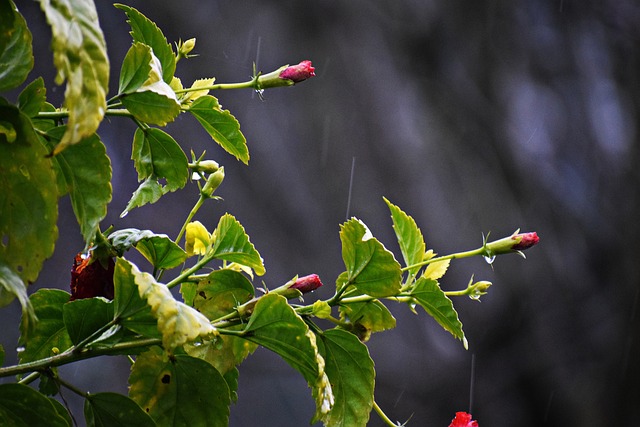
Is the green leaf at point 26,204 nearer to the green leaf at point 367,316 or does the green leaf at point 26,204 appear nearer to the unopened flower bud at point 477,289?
the green leaf at point 367,316

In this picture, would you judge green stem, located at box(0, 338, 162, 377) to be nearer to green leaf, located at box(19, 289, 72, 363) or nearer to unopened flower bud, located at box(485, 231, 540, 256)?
green leaf, located at box(19, 289, 72, 363)

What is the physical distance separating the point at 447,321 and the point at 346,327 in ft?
0.13

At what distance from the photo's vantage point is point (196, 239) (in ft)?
1.10

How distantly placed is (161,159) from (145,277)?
0.10 m

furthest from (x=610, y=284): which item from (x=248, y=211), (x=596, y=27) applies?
(x=248, y=211)

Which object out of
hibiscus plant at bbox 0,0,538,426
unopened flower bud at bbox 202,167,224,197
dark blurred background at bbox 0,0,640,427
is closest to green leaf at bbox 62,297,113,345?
hibiscus plant at bbox 0,0,538,426

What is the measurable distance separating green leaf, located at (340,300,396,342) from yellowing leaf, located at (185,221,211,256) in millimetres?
77

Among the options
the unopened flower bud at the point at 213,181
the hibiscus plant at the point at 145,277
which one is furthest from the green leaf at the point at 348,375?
the unopened flower bud at the point at 213,181

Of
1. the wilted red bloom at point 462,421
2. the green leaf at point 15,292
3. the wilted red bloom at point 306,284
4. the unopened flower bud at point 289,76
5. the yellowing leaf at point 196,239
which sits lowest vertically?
the wilted red bloom at point 462,421

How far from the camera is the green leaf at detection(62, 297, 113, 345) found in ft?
0.80

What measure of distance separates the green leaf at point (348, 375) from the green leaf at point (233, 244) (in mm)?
49

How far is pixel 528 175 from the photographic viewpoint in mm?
2197

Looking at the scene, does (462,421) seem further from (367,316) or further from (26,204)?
(26,204)

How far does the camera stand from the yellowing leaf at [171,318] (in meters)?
0.20
